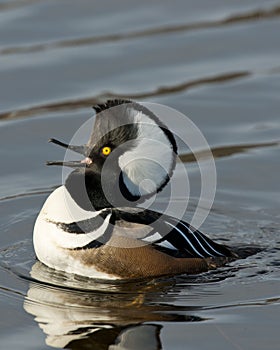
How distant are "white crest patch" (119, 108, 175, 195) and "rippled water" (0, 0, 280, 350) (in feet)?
2.80

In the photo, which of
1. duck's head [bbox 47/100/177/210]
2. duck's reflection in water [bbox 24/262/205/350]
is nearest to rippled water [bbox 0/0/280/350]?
duck's reflection in water [bbox 24/262/205/350]

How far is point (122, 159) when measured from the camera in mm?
8516

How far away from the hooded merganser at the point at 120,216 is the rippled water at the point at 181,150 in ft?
0.52

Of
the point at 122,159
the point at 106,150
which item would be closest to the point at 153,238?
the point at 122,159

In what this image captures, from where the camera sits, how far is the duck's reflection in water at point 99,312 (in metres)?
7.43

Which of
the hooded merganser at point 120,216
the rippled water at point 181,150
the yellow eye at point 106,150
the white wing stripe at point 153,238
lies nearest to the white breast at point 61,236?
the hooded merganser at point 120,216

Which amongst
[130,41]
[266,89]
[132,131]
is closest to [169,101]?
[266,89]

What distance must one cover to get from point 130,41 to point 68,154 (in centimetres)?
437

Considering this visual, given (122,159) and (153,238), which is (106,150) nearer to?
(122,159)

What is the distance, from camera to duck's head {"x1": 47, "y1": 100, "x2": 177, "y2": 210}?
828 centimetres

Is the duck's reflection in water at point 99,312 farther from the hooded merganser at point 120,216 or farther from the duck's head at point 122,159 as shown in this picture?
the duck's head at point 122,159

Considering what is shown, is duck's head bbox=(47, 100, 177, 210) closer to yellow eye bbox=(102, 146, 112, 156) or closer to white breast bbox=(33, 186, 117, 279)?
yellow eye bbox=(102, 146, 112, 156)

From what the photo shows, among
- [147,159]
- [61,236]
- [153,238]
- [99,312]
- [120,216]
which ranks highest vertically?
[147,159]

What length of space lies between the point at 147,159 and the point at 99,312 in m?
1.39
